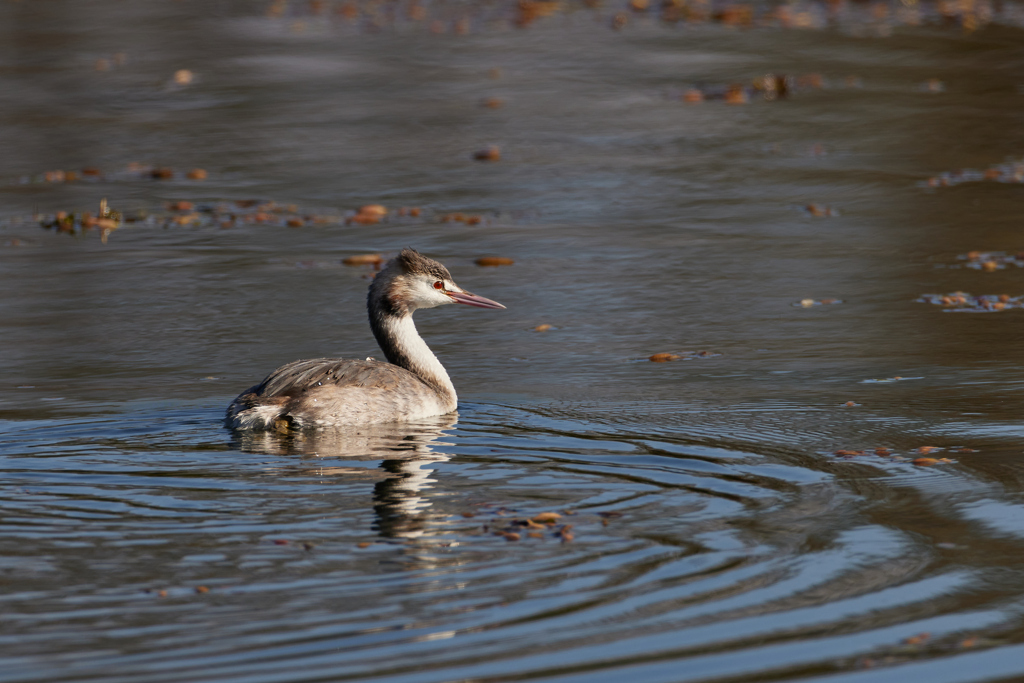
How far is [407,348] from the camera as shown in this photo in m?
9.56

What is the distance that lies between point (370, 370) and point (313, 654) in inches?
161

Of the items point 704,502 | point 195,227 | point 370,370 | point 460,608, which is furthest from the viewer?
point 195,227

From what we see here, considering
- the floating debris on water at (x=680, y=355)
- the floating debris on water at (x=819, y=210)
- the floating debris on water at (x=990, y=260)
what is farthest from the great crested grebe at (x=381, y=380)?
the floating debris on water at (x=819, y=210)

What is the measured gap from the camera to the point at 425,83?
2114 centimetres

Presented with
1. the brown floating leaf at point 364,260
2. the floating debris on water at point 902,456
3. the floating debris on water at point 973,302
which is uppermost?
the brown floating leaf at point 364,260

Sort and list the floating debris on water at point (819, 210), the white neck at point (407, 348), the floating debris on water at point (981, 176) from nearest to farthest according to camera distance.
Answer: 1. the white neck at point (407, 348)
2. the floating debris on water at point (819, 210)
3. the floating debris on water at point (981, 176)

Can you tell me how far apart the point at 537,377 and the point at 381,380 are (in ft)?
3.72

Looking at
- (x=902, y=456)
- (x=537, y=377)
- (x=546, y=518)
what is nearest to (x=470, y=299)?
(x=537, y=377)

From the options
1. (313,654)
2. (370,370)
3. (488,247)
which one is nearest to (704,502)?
(313,654)

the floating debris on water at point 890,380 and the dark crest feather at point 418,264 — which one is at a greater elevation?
the dark crest feather at point 418,264

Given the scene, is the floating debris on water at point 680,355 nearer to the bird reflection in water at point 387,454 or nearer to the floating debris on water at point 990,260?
the bird reflection in water at point 387,454

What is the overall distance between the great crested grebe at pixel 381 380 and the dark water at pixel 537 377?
8.1 inches

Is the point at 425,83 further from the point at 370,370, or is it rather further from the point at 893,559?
the point at 893,559

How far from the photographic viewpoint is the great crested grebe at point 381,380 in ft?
27.4
